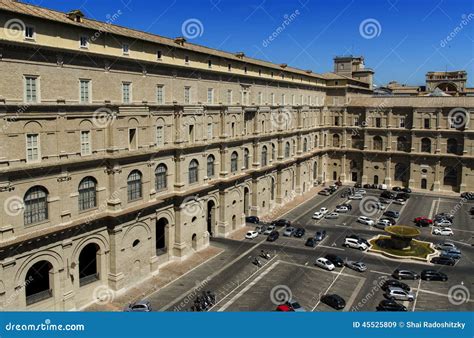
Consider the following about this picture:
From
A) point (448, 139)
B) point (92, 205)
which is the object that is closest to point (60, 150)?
point (92, 205)

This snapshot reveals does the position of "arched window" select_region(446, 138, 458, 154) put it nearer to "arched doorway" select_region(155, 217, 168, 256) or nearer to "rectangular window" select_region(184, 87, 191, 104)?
"rectangular window" select_region(184, 87, 191, 104)

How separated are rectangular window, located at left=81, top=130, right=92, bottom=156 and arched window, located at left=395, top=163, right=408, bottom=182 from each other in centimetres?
7081

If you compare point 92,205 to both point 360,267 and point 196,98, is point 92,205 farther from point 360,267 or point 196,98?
point 360,267

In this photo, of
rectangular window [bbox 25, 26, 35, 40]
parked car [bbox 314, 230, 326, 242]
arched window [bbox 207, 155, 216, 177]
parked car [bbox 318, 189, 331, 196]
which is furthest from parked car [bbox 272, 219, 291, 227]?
rectangular window [bbox 25, 26, 35, 40]

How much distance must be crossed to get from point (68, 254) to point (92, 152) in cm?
887

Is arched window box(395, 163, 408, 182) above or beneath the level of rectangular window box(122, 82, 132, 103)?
beneath

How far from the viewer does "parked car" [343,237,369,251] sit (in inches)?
2160

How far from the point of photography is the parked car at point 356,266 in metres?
47.8

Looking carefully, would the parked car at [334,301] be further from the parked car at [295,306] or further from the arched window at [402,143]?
the arched window at [402,143]

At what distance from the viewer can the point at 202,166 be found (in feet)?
177

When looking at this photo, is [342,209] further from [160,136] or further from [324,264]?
[160,136]
